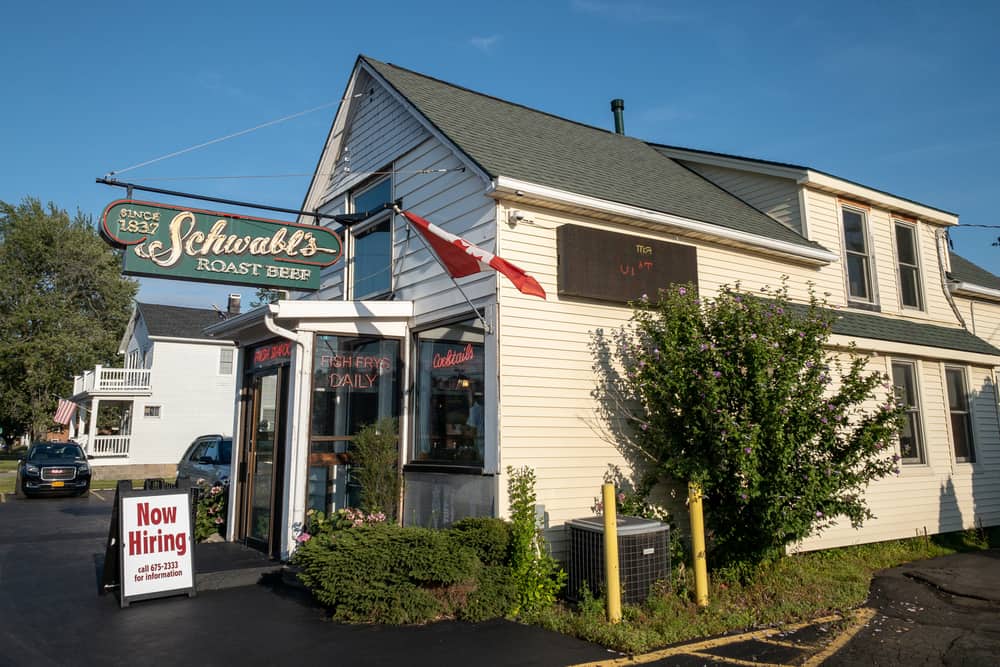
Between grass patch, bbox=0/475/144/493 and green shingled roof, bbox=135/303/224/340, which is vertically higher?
green shingled roof, bbox=135/303/224/340

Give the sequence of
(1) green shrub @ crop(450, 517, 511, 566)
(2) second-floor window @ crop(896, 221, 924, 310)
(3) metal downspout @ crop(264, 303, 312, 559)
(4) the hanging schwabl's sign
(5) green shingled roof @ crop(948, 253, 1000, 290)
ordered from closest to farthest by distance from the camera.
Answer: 1. (1) green shrub @ crop(450, 517, 511, 566)
2. (4) the hanging schwabl's sign
3. (3) metal downspout @ crop(264, 303, 312, 559)
4. (2) second-floor window @ crop(896, 221, 924, 310)
5. (5) green shingled roof @ crop(948, 253, 1000, 290)

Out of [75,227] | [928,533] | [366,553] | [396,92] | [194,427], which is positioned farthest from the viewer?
[75,227]

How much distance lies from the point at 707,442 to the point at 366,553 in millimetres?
3963

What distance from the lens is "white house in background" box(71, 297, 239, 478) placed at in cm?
3089

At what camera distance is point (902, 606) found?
7.62 meters

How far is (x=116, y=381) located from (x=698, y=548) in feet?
99.8

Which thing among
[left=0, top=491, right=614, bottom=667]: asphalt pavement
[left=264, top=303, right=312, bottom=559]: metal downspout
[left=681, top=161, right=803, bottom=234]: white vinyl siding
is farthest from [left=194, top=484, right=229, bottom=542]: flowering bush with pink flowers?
[left=681, top=161, right=803, bottom=234]: white vinyl siding

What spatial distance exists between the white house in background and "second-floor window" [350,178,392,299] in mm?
20018

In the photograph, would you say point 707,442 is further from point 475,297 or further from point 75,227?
point 75,227

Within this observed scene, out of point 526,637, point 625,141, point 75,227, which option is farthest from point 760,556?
point 75,227

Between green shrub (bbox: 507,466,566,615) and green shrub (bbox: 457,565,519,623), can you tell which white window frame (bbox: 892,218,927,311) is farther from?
green shrub (bbox: 457,565,519,623)

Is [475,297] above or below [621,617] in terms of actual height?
above

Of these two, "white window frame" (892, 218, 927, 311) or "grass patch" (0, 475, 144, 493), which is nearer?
"white window frame" (892, 218, 927, 311)

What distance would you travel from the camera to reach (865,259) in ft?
42.5
